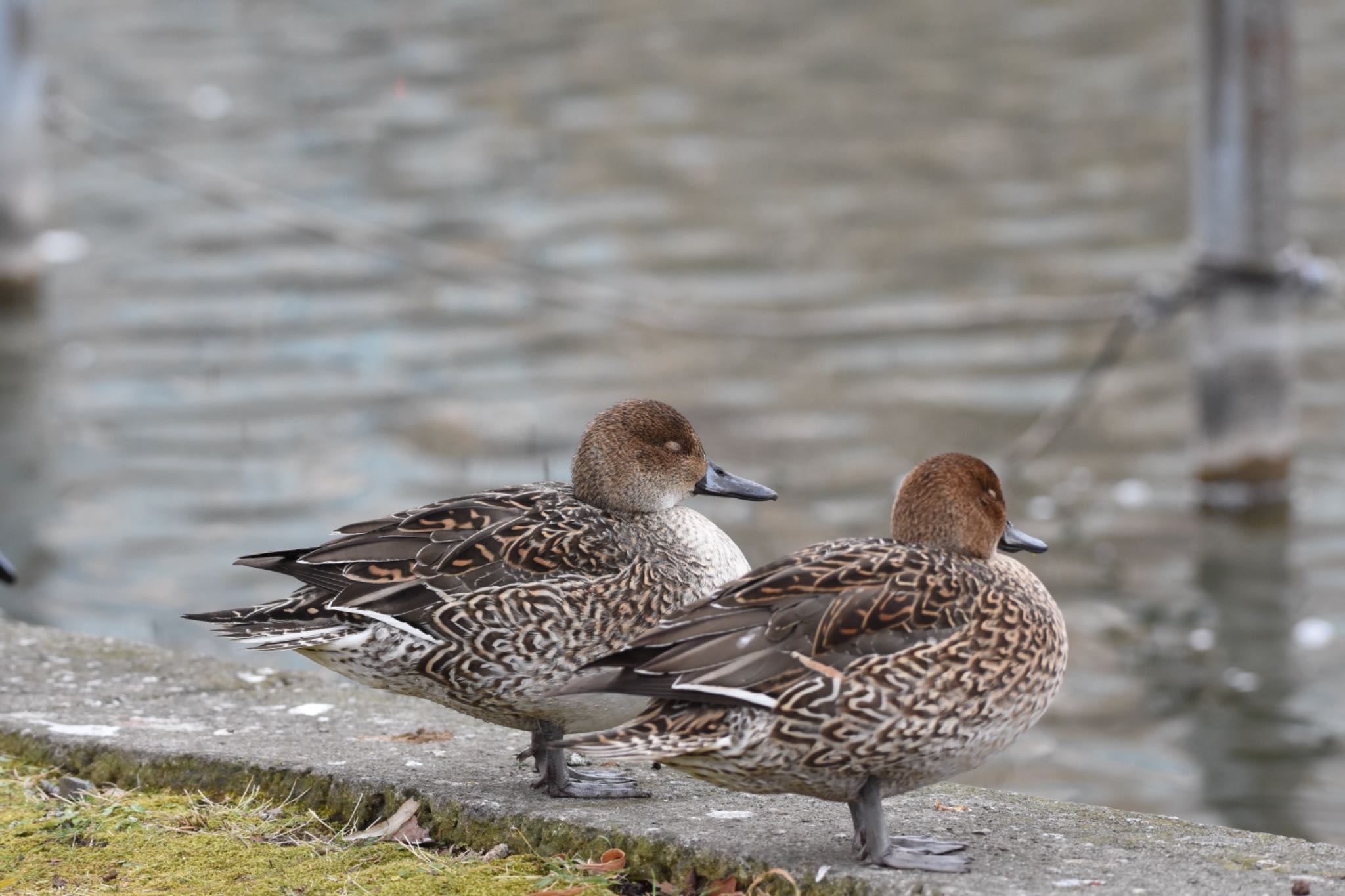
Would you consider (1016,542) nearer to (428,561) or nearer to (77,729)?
(428,561)

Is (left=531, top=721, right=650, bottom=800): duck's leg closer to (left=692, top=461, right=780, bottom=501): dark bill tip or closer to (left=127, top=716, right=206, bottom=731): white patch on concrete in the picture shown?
(left=692, top=461, right=780, bottom=501): dark bill tip

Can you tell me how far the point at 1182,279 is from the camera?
816 centimetres

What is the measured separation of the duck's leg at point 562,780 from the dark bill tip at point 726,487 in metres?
0.59

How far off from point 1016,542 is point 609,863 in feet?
3.20

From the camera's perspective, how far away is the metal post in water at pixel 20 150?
1055 centimetres

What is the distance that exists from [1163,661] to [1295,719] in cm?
59

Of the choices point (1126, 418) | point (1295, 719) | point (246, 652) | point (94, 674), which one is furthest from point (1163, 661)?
point (94, 674)

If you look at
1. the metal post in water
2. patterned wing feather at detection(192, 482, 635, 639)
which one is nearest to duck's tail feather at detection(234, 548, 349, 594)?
patterned wing feather at detection(192, 482, 635, 639)

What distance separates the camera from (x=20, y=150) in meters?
10.7

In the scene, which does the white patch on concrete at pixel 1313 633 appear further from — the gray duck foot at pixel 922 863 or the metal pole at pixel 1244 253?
the gray duck foot at pixel 922 863

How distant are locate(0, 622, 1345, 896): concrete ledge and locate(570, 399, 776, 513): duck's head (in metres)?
0.60

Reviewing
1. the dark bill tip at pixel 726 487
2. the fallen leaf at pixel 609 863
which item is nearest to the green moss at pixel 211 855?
the fallen leaf at pixel 609 863

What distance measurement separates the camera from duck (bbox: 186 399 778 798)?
12.0 ft

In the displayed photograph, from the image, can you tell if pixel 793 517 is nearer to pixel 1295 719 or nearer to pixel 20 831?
pixel 1295 719
